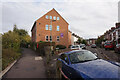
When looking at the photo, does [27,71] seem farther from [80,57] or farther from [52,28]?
[52,28]

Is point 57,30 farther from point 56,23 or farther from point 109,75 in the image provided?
point 109,75

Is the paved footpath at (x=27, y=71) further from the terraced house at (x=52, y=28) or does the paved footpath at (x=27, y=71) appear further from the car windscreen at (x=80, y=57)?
the terraced house at (x=52, y=28)

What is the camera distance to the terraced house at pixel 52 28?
963 inches

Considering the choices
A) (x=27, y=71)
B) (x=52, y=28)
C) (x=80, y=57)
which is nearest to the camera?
(x=80, y=57)

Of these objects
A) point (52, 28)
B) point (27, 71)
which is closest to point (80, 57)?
point (27, 71)

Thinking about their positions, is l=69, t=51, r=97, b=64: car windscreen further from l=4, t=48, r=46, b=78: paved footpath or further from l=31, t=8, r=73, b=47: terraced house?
l=31, t=8, r=73, b=47: terraced house

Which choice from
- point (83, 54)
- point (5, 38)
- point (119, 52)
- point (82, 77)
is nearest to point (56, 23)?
point (5, 38)

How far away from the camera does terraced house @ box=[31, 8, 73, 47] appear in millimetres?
24469

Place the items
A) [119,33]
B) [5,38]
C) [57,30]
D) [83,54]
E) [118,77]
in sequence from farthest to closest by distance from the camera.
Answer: [57,30] < [119,33] < [5,38] < [83,54] < [118,77]

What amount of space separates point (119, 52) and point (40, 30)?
19078 millimetres

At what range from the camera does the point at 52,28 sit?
1027 inches

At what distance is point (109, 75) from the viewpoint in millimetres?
2320

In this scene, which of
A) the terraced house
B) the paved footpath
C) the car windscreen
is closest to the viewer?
the car windscreen

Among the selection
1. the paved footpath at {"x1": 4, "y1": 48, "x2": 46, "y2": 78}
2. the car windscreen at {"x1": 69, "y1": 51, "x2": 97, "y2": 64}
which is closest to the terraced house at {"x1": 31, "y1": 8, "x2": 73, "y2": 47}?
the paved footpath at {"x1": 4, "y1": 48, "x2": 46, "y2": 78}
